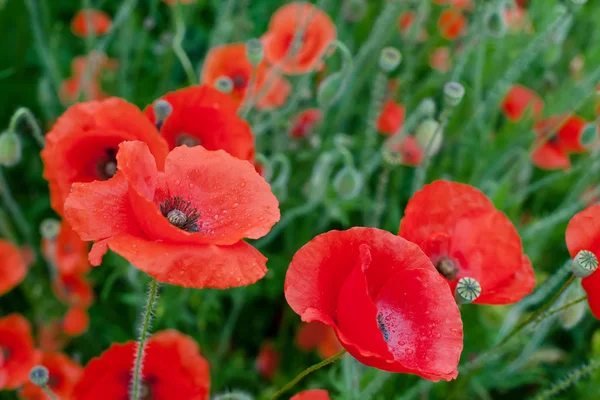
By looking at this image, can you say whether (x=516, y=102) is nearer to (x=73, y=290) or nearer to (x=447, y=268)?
(x=447, y=268)

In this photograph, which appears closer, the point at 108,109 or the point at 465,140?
the point at 108,109

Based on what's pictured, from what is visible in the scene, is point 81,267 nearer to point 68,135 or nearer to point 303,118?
point 68,135

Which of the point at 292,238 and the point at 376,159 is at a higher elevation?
the point at 376,159

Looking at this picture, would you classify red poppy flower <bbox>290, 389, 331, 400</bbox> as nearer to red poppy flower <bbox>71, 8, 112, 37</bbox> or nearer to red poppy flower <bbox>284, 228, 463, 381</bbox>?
red poppy flower <bbox>284, 228, 463, 381</bbox>

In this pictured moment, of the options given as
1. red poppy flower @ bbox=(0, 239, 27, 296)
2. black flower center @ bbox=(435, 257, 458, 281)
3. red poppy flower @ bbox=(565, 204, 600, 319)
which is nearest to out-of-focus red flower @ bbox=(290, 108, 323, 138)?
red poppy flower @ bbox=(0, 239, 27, 296)

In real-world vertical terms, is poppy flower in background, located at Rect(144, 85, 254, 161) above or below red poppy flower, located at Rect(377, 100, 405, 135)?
above

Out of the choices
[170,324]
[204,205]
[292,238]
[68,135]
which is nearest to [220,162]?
[204,205]

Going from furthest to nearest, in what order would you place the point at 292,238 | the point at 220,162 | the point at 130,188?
the point at 292,238, the point at 220,162, the point at 130,188
